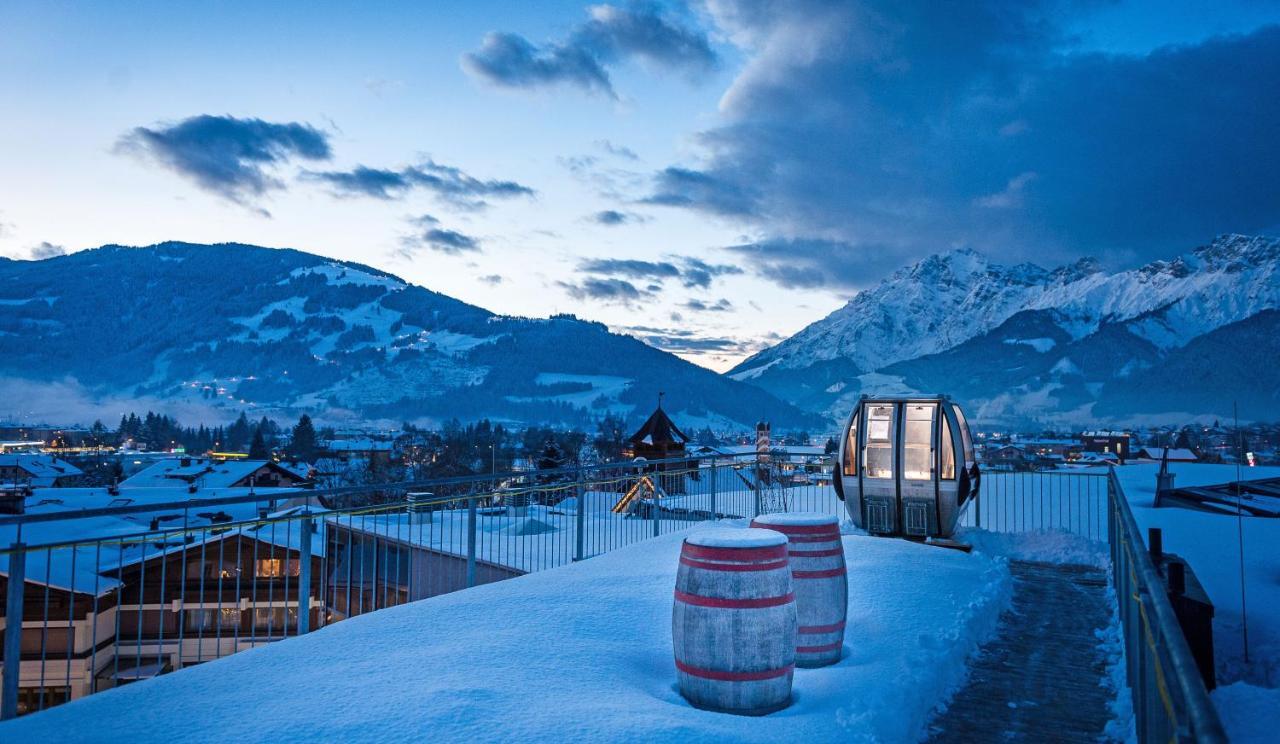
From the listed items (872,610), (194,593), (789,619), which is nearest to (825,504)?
(872,610)

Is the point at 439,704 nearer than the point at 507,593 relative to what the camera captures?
Yes

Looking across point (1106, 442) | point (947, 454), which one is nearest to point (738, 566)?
point (947, 454)

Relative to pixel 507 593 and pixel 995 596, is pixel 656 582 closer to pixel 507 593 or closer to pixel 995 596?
pixel 507 593

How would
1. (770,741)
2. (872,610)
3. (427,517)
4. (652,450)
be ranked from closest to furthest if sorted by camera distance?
(770,741), (872,610), (427,517), (652,450)

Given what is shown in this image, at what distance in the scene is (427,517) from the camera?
2331 cm

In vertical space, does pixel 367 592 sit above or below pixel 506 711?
below

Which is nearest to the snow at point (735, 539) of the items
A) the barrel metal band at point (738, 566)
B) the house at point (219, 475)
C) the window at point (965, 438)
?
the barrel metal band at point (738, 566)

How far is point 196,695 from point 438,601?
2.81 metres

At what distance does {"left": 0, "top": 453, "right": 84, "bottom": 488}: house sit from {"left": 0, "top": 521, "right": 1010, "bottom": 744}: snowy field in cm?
9335

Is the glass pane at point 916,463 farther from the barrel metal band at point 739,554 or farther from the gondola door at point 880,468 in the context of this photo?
the barrel metal band at point 739,554

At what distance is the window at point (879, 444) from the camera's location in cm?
1267

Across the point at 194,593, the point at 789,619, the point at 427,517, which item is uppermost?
the point at 789,619

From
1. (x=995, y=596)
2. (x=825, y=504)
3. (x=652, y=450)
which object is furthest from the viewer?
(x=652, y=450)

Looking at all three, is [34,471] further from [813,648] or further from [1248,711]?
[1248,711]
